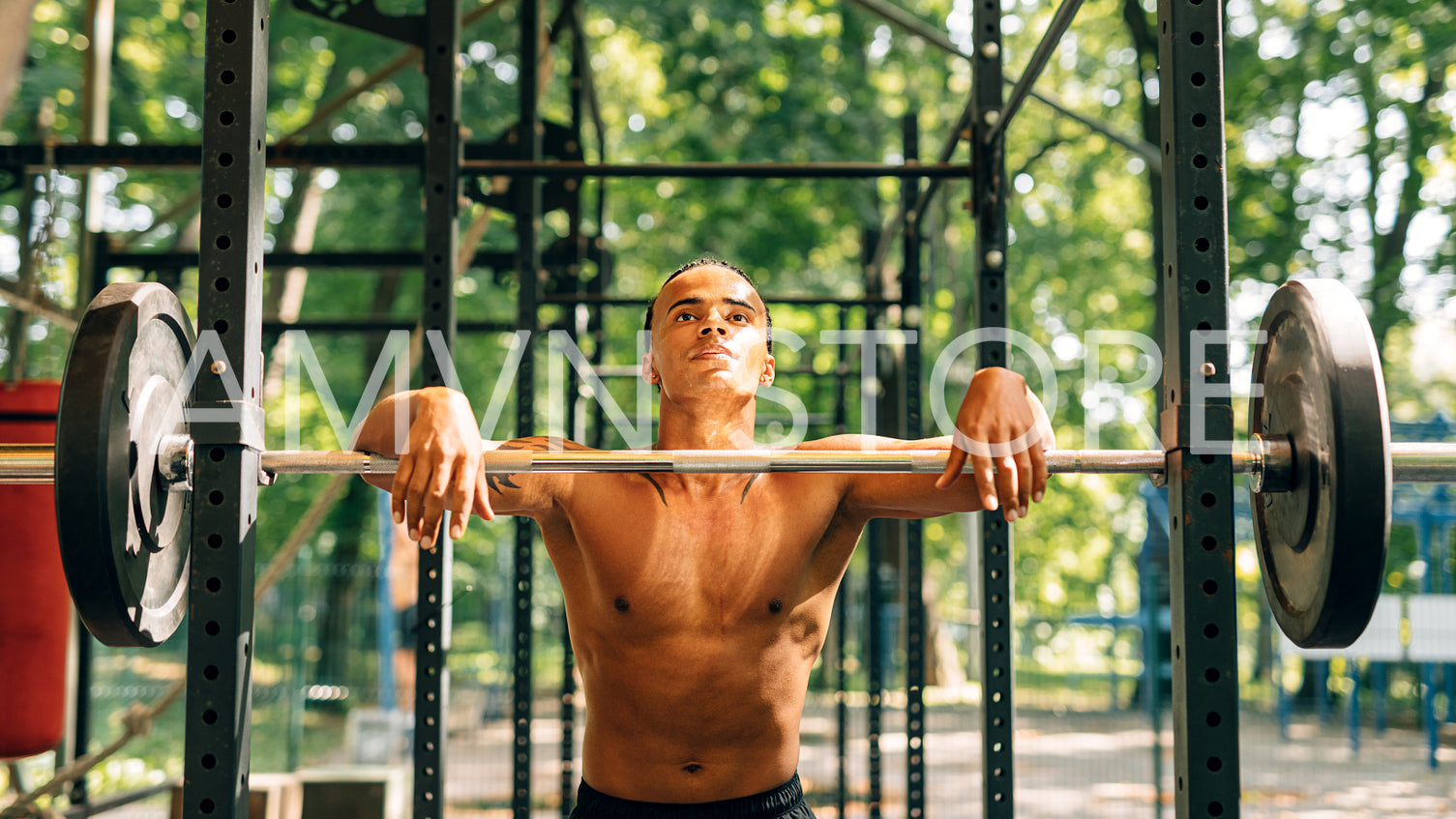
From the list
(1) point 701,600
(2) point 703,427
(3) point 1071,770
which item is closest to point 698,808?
(1) point 701,600

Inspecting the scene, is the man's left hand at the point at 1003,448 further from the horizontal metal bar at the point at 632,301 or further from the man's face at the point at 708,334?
the horizontal metal bar at the point at 632,301

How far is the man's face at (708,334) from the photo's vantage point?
92.0 inches

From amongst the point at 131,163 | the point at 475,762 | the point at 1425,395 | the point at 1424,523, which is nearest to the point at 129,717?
the point at 131,163

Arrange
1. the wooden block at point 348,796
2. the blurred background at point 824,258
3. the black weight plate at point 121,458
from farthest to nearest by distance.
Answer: the blurred background at point 824,258 → the wooden block at point 348,796 → the black weight plate at point 121,458

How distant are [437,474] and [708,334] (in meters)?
0.83

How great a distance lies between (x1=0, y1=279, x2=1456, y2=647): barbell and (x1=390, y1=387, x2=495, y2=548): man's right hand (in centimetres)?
6

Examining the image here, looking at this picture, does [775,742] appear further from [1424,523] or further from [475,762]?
[1424,523]

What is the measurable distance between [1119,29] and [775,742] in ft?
39.5

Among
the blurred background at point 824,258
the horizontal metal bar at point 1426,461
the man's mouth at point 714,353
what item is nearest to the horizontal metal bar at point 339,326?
the blurred background at point 824,258

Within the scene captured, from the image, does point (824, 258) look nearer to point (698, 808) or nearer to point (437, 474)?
point (698, 808)

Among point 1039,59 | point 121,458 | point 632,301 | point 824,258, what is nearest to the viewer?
point 121,458

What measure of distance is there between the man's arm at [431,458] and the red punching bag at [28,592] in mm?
2353

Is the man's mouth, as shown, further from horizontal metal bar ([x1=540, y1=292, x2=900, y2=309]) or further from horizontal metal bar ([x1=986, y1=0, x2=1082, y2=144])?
horizontal metal bar ([x1=540, y1=292, x2=900, y2=309])

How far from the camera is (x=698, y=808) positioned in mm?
2230
